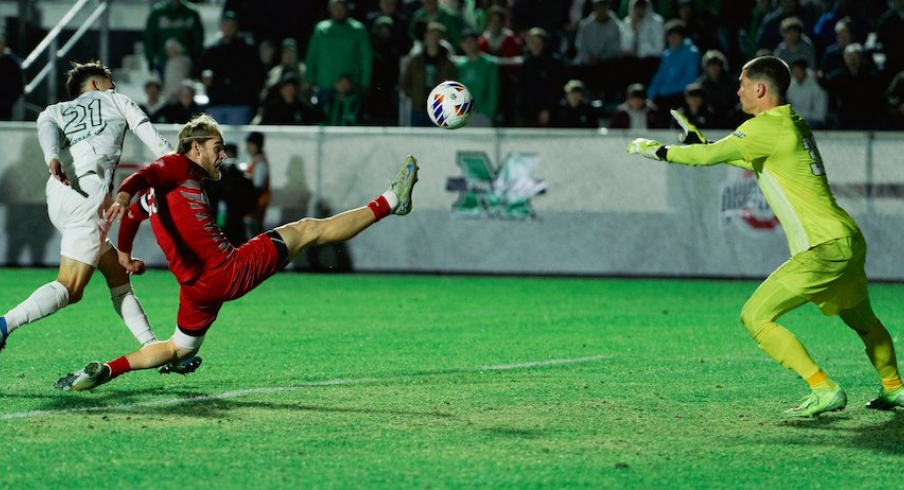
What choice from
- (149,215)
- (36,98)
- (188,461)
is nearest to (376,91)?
(36,98)

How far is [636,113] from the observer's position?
60.5 ft

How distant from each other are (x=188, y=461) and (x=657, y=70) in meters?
14.2

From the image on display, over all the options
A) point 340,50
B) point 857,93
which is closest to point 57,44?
point 340,50

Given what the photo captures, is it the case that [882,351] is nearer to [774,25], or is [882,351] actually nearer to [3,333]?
[3,333]

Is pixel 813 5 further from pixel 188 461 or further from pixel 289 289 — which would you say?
pixel 188 461

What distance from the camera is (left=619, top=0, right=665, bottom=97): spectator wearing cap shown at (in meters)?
20.0

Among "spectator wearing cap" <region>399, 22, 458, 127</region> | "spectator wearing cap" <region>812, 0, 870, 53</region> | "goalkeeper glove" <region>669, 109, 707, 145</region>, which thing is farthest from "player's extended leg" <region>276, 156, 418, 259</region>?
"spectator wearing cap" <region>812, 0, 870, 53</region>

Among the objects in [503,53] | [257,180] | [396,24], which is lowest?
[257,180]

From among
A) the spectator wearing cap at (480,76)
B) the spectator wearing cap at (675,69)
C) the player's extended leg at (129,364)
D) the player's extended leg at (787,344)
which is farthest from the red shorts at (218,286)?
the spectator wearing cap at (675,69)

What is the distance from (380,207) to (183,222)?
127 centimetres

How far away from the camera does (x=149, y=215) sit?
330 inches

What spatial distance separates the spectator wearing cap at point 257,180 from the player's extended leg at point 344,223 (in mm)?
9122

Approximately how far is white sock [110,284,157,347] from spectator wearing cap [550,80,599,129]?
33.0 feet

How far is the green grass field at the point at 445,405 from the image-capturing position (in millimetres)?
6355
